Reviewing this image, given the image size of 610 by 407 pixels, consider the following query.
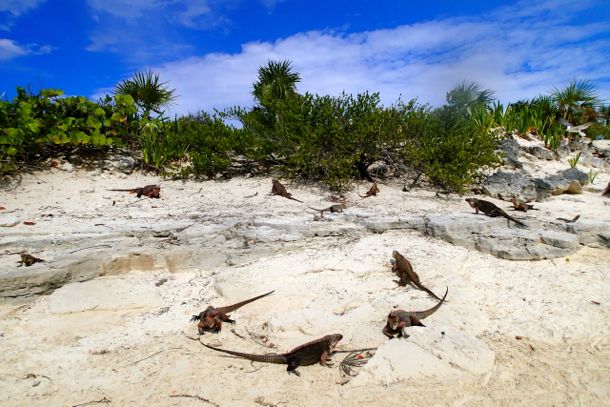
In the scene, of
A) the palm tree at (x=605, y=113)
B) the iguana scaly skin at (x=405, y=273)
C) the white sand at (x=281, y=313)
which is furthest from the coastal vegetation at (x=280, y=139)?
the palm tree at (x=605, y=113)

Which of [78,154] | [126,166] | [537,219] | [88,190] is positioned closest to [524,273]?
[537,219]

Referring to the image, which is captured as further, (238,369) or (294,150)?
(294,150)

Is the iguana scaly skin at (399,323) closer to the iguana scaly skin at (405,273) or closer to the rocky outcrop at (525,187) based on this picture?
the iguana scaly skin at (405,273)

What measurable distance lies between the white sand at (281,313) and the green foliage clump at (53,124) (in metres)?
1.42

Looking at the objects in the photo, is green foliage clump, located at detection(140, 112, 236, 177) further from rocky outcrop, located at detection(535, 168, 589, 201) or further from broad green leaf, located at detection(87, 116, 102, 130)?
rocky outcrop, located at detection(535, 168, 589, 201)

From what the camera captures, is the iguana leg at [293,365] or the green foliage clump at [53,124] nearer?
the iguana leg at [293,365]

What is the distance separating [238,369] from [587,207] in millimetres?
6709

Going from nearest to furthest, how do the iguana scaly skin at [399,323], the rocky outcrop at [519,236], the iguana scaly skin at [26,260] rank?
the iguana scaly skin at [399,323], the iguana scaly skin at [26,260], the rocky outcrop at [519,236]

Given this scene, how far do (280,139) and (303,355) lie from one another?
218 inches

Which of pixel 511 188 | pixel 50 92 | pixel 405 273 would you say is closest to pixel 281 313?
pixel 405 273

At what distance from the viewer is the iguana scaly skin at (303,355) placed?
290 cm

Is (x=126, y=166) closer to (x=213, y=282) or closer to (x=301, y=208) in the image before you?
(x=301, y=208)

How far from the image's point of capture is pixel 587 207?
21.8ft

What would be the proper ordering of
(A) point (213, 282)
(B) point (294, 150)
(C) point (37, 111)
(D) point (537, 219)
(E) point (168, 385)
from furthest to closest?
1. (B) point (294, 150)
2. (C) point (37, 111)
3. (D) point (537, 219)
4. (A) point (213, 282)
5. (E) point (168, 385)
